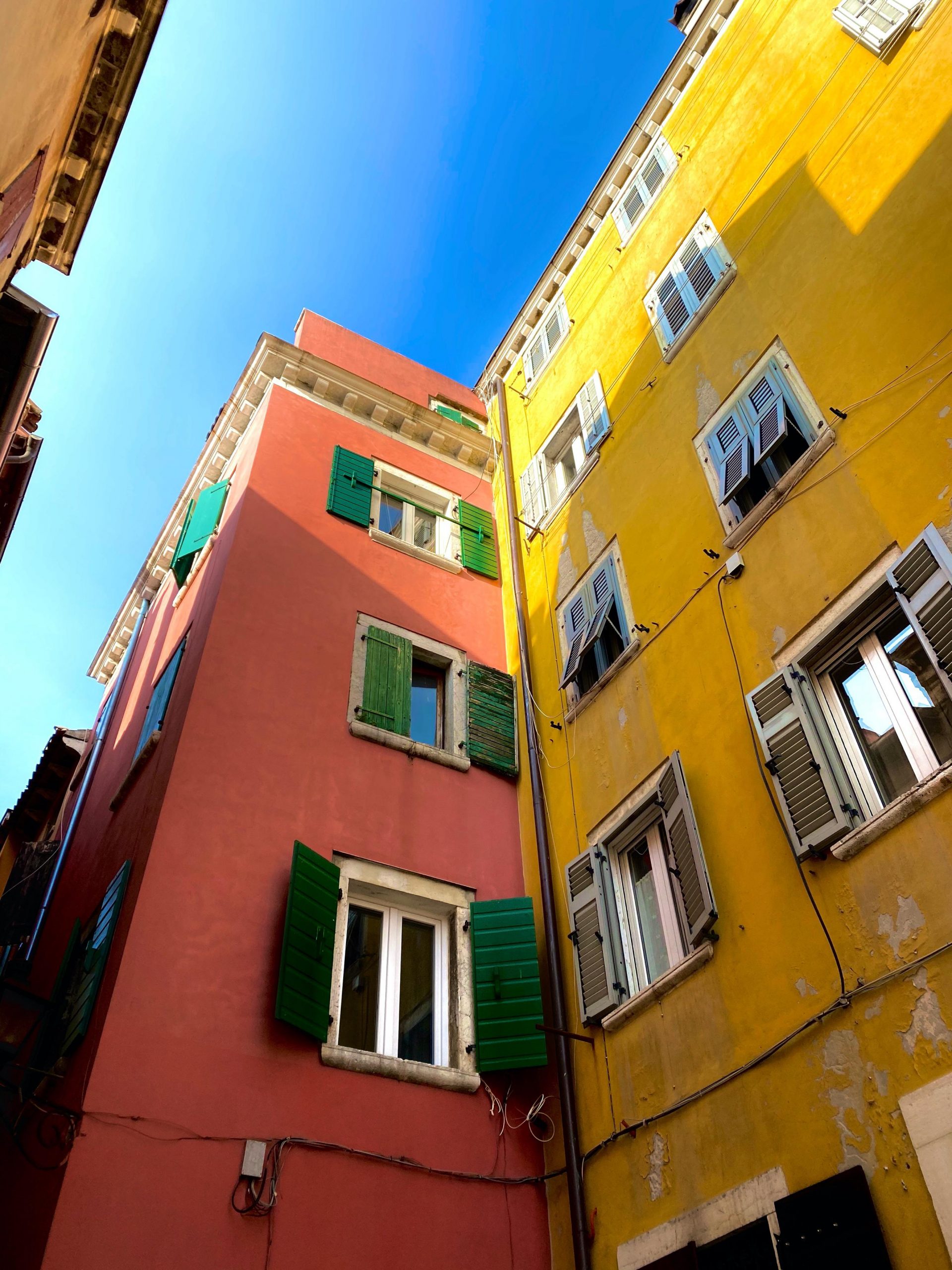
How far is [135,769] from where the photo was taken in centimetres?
1020

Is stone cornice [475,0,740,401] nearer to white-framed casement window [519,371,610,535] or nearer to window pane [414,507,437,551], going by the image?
white-framed casement window [519,371,610,535]

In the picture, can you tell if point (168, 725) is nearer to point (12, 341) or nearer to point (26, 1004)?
point (26, 1004)

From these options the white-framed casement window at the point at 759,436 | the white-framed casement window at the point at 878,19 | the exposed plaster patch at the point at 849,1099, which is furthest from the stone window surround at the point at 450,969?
the white-framed casement window at the point at 878,19

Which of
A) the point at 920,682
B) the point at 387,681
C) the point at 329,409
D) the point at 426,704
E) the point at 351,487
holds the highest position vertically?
the point at 329,409

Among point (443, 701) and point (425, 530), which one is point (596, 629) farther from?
point (425, 530)

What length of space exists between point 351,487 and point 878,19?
760 centimetres

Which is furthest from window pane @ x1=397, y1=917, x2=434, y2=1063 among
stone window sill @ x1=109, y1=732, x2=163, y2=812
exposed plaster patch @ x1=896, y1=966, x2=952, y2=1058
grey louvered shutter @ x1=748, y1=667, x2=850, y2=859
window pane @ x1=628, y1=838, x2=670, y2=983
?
exposed plaster patch @ x1=896, y1=966, x2=952, y2=1058

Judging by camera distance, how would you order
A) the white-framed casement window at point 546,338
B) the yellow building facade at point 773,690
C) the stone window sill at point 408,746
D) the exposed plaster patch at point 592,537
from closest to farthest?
1. the yellow building facade at point 773,690
2. the stone window sill at point 408,746
3. the exposed plaster patch at point 592,537
4. the white-framed casement window at point 546,338

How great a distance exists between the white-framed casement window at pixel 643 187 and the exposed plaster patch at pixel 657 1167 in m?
11.2

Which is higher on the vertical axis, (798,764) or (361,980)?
(798,764)

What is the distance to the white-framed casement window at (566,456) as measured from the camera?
12.0 meters

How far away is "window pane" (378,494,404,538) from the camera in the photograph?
520 inches

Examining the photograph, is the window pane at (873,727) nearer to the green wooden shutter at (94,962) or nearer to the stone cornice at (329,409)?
the green wooden shutter at (94,962)

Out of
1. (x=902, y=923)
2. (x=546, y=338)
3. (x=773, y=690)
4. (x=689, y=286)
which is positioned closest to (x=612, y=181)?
(x=546, y=338)
